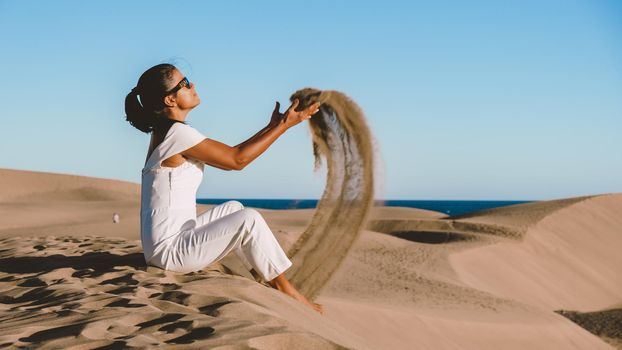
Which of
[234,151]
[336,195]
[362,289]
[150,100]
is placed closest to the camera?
[234,151]

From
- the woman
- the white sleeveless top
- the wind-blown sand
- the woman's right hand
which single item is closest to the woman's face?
the woman

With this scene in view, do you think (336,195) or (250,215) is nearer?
(250,215)

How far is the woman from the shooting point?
4820 mm

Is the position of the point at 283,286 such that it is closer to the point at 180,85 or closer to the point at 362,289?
the point at 180,85

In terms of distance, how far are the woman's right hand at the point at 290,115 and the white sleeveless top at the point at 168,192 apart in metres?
0.59

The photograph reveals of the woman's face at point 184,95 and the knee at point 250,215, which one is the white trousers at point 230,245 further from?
the woman's face at point 184,95

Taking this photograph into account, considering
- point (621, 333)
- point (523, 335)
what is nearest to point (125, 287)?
point (523, 335)

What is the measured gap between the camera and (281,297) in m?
4.82

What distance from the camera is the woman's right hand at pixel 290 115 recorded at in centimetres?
509

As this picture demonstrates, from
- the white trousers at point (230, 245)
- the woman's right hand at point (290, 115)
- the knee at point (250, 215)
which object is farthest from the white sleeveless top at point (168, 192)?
the woman's right hand at point (290, 115)

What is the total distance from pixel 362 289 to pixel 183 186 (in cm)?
672

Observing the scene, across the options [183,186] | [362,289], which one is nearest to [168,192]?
[183,186]

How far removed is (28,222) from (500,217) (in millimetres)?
13552

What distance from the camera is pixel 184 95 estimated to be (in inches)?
198
